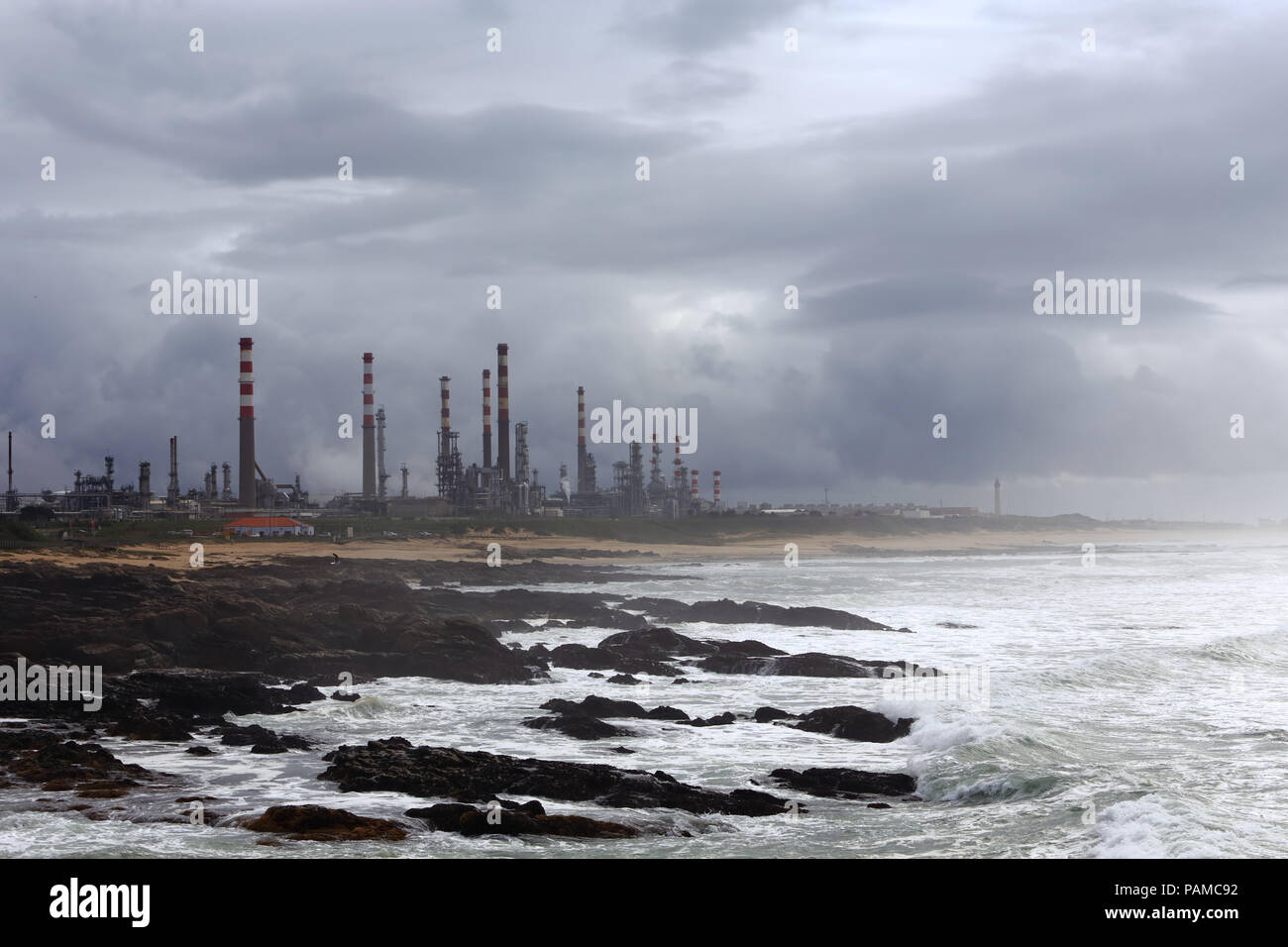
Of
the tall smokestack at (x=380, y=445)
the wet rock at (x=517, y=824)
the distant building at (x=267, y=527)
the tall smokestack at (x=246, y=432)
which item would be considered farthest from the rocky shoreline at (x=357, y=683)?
the tall smokestack at (x=380, y=445)

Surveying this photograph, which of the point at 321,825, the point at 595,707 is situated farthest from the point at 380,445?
the point at 321,825

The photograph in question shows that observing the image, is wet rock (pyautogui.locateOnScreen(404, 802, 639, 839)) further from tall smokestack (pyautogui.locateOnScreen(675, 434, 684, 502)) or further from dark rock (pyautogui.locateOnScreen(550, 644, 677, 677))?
tall smokestack (pyautogui.locateOnScreen(675, 434, 684, 502))

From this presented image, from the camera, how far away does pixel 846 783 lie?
14.0 metres

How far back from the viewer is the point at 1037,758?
15602 millimetres

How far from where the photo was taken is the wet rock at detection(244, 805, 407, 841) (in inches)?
435

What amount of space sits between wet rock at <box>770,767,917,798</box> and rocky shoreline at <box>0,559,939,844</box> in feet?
0.10

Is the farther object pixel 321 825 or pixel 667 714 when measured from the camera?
Answer: pixel 667 714

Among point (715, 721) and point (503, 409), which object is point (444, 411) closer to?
point (503, 409)

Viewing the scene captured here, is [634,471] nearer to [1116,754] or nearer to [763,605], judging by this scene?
[763,605]

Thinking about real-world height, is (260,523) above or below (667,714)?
above

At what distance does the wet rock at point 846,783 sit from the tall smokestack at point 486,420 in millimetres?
93127

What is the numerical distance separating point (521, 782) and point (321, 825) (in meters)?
2.75
